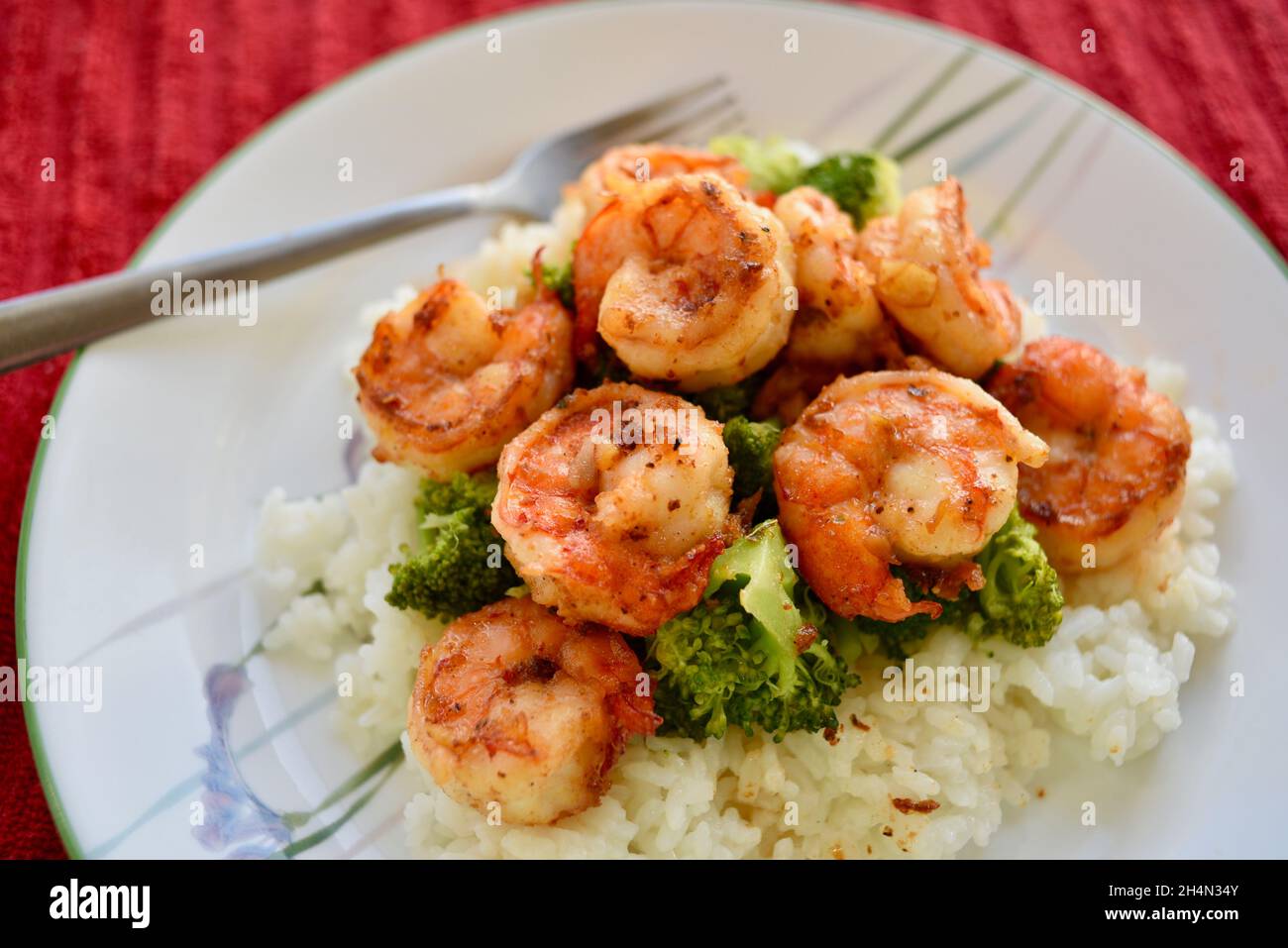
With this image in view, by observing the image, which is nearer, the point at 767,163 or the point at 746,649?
the point at 746,649

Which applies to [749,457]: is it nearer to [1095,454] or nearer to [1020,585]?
[1020,585]

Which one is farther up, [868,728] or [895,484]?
[895,484]

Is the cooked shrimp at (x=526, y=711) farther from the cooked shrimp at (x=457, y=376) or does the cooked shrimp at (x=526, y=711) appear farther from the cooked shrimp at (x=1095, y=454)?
the cooked shrimp at (x=1095, y=454)

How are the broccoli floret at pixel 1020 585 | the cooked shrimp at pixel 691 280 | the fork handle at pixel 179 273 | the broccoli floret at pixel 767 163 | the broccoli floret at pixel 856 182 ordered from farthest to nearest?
the broccoli floret at pixel 767 163
the broccoli floret at pixel 856 182
the fork handle at pixel 179 273
the broccoli floret at pixel 1020 585
the cooked shrimp at pixel 691 280

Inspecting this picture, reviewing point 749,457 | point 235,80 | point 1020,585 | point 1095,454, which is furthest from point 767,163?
point 235,80

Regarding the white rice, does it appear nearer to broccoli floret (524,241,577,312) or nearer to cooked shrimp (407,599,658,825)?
cooked shrimp (407,599,658,825)

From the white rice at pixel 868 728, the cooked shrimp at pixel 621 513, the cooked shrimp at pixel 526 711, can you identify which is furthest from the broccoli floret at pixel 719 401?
the white rice at pixel 868 728

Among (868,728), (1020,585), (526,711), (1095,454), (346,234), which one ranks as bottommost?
(868,728)
